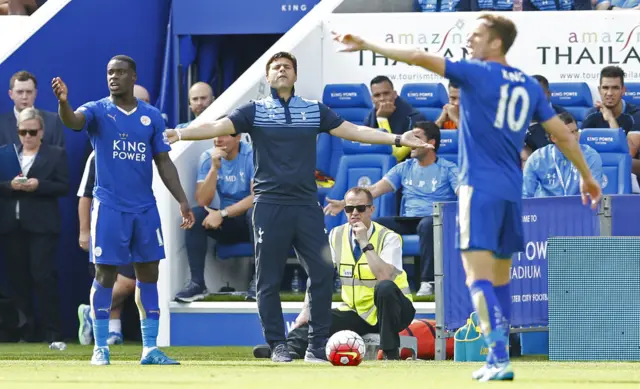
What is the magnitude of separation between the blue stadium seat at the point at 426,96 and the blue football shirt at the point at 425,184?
5.82 ft

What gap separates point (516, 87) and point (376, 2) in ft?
33.0

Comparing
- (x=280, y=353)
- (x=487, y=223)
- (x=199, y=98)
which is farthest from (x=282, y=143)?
(x=199, y=98)

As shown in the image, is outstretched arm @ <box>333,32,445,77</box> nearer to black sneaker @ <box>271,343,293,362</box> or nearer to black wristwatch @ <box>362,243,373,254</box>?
black sneaker @ <box>271,343,293,362</box>

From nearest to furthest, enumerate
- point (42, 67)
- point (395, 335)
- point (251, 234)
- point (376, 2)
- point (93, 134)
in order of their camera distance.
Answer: point (93, 134) → point (395, 335) → point (251, 234) → point (42, 67) → point (376, 2)

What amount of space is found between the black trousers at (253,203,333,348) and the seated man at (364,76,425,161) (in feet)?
14.6

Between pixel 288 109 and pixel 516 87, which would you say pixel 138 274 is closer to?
pixel 288 109

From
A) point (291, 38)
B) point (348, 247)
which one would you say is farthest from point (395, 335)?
point (291, 38)

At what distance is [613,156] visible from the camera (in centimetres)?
1471

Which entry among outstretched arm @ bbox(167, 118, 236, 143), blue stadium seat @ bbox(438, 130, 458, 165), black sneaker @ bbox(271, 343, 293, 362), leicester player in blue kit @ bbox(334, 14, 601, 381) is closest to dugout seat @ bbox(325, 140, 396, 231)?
blue stadium seat @ bbox(438, 130, 458, 165)

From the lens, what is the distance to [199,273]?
14.9 meters

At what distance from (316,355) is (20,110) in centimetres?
578

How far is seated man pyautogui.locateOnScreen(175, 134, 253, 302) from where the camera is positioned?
14.9 m

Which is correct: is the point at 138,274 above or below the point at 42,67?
below

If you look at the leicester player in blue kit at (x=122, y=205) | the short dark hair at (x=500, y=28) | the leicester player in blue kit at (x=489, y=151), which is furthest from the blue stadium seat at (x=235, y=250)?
the short dark hair at (x=500, y=28)
